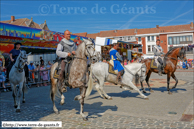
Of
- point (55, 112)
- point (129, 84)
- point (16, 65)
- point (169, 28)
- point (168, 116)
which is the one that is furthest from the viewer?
point (169, 28)

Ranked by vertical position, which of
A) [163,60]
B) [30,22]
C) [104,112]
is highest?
[30,22]

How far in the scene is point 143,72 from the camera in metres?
9.35

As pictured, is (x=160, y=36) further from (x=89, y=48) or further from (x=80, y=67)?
(x=80, y=67)

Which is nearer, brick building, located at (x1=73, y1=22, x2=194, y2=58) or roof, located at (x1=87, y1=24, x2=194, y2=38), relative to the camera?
brick building, located at (x1=73, y1=22, x2=194, y2=58)

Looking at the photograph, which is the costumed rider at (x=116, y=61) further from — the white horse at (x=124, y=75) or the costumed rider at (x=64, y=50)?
the costumed rider at (x=64, y=50)

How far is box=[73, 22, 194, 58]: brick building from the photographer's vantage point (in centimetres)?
5996

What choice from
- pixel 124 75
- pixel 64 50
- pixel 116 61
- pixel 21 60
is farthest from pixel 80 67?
pixel 124 75

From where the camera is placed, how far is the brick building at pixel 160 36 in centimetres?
5996

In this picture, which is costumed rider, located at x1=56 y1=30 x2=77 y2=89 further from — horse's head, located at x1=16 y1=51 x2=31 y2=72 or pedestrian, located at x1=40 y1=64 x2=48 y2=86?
pedestrian, located at x1=40 y1=64 x2=48 y2=86

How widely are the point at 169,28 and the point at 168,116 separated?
220 feet

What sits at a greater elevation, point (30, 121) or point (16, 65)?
point (16, 65)

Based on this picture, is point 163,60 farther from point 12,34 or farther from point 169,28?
point 169,28

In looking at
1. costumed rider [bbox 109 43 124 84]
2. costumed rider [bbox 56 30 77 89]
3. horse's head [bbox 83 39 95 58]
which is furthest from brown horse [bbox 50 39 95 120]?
costumed rider [bbox 109 43 124 84]

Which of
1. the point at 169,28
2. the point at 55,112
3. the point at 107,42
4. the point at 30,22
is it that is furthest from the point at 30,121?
the point at 169,28
